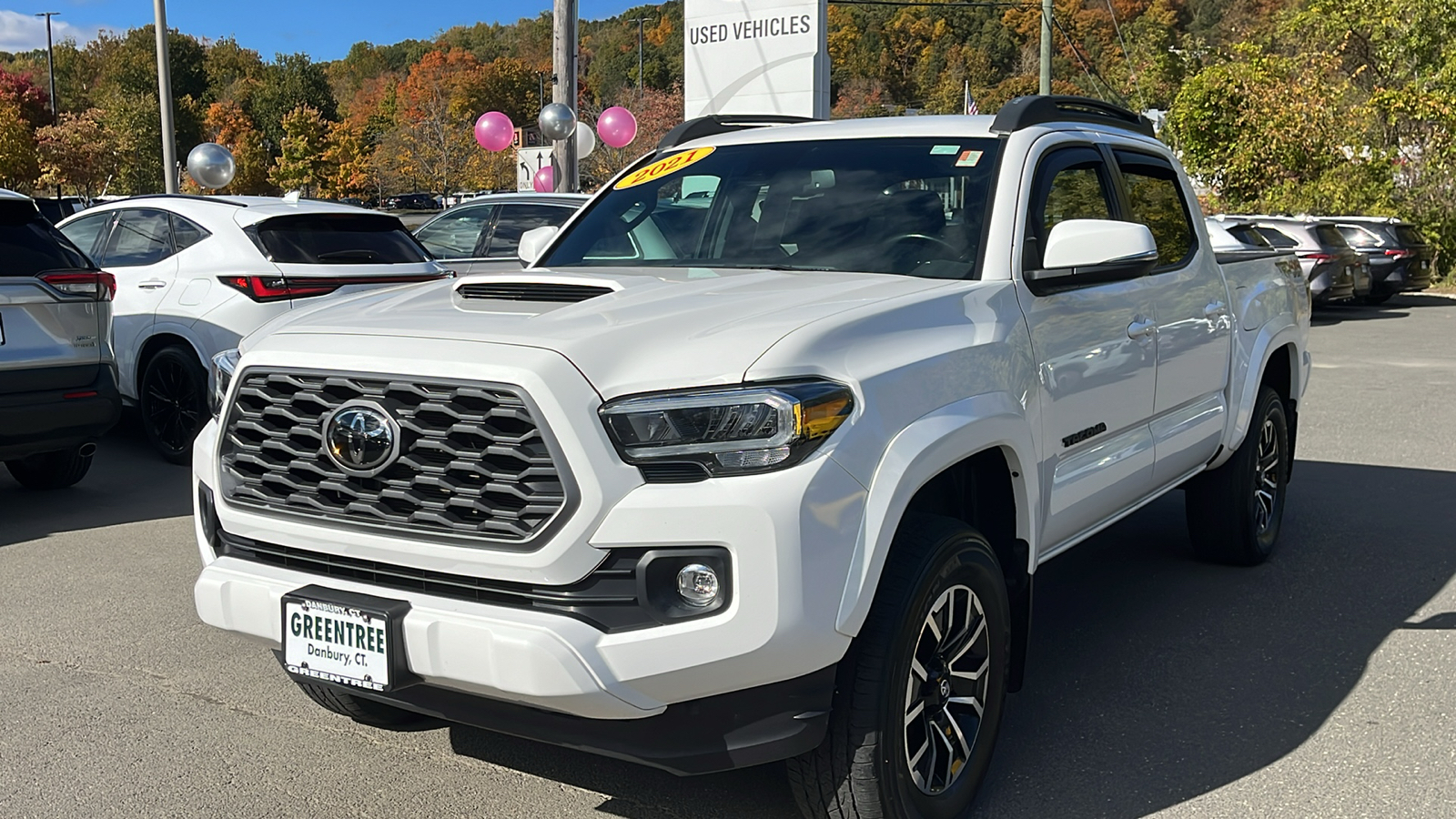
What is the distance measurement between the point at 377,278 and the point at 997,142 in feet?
17.3

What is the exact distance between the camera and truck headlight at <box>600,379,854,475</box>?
107 inches

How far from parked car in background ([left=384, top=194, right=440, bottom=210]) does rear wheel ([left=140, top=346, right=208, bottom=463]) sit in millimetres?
77234

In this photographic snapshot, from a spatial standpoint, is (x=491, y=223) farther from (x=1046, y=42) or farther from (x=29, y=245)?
(x=1046, y=42)

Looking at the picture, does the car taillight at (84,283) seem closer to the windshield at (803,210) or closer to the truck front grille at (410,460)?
the windshield at (803,210)

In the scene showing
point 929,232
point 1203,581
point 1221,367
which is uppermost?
point 929,232

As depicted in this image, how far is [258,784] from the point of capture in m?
3.60

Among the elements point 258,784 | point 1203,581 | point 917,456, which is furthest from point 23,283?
point 1203,581

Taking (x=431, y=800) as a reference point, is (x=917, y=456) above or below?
above

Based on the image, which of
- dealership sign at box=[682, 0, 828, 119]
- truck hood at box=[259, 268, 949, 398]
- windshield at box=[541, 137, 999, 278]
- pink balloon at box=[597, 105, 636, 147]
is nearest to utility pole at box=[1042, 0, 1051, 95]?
pink balloon at box=[597, 105, 636, 147]

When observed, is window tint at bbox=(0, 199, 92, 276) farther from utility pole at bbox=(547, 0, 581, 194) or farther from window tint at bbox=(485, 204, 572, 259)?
utility pole at bbox=(547, 0, 581, 194)

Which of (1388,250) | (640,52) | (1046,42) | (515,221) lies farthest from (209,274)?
(640,52)

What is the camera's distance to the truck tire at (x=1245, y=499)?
18.5 feet

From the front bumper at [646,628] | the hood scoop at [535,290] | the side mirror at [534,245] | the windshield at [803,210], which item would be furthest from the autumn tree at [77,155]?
the front bumper at [646,628]

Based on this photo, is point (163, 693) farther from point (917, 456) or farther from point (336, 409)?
point (917, 456)
